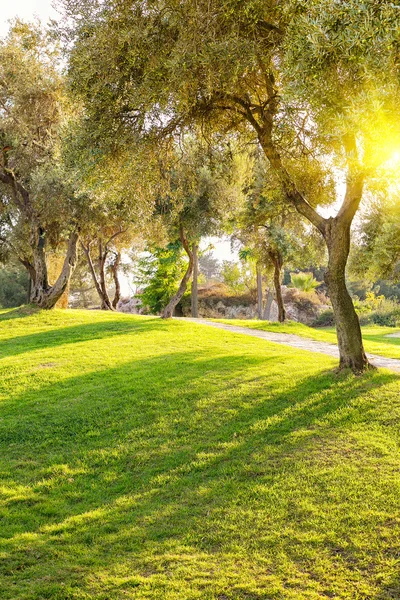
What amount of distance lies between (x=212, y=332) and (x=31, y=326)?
25.3ft

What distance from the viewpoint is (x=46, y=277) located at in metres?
22.5

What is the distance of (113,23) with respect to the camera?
9500mm

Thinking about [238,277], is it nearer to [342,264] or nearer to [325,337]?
[325,337]

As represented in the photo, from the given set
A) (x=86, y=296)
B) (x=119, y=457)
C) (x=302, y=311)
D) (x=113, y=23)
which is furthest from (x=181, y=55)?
(x=86, y=296)

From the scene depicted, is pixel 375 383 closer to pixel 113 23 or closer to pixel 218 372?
pixel 218 372

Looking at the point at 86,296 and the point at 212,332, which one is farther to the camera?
the point at 86,296

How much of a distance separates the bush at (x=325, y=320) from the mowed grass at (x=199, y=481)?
26705 mm

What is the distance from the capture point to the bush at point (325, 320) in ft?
128

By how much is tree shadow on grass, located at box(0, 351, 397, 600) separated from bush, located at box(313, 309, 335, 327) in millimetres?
28935

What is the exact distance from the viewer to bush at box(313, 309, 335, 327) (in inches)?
1534

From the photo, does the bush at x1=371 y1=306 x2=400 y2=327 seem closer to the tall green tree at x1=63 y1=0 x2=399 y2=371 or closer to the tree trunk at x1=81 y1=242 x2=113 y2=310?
the tree trunk at x1=81 y1=242 x2=113 y2=310

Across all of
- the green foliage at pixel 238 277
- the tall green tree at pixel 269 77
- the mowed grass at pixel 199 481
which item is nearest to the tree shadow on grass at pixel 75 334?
the mowed grass at pixel 199 481

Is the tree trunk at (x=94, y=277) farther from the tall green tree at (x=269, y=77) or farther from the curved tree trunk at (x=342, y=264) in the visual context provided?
the curved tree trunk at (x=342, y=264)

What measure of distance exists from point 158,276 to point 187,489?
1232 inches
